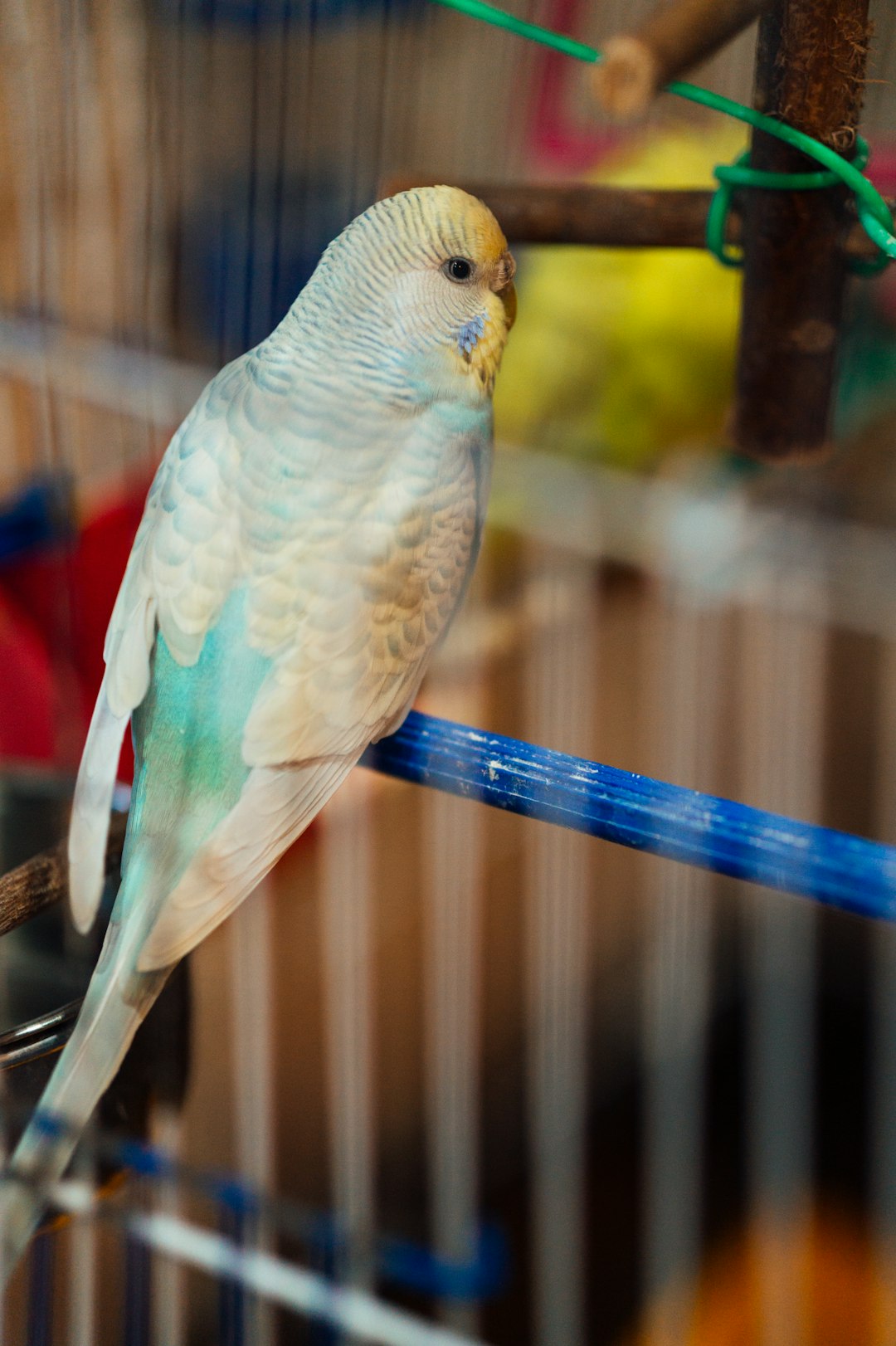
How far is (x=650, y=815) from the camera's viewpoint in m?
0.31

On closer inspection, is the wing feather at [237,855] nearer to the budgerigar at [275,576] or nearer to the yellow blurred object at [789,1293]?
the budgerigar at [275,576]

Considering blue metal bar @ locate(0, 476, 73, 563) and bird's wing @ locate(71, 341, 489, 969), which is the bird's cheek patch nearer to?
bird's wing @ locate(71, 341, 489, 969)

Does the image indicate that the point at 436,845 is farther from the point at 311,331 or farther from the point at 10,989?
the point at 311,331

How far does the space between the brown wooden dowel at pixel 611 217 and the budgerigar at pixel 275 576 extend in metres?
0.11

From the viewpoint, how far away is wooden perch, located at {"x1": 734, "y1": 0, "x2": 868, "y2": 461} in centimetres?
33

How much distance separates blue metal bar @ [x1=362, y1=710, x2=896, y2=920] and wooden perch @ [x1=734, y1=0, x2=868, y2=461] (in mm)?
174

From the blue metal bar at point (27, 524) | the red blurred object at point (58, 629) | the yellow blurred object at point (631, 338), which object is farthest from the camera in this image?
the yellow blurred object at point (631, 338)

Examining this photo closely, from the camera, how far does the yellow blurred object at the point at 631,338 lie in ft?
2.79

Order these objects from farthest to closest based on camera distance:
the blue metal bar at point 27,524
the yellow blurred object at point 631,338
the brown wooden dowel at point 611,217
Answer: the yellow blurred object at point 631,338
the blue metal bar at point 27,524
the brown wooden dowel at point 611,217

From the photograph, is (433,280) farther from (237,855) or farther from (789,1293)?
(789,1293)

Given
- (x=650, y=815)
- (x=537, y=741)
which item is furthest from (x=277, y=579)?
(x=537, y=741)

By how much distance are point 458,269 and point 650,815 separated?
150mm

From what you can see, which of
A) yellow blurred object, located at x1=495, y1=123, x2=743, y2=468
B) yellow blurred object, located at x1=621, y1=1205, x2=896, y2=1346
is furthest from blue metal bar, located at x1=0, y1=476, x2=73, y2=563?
yellow blurred object, located at x1=621, y1=1205, x2=896, y2=1346

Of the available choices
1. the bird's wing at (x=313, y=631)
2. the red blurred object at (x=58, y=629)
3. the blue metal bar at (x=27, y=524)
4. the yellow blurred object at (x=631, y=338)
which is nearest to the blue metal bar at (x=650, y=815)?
the bird's wing at (x=313, y=631)
